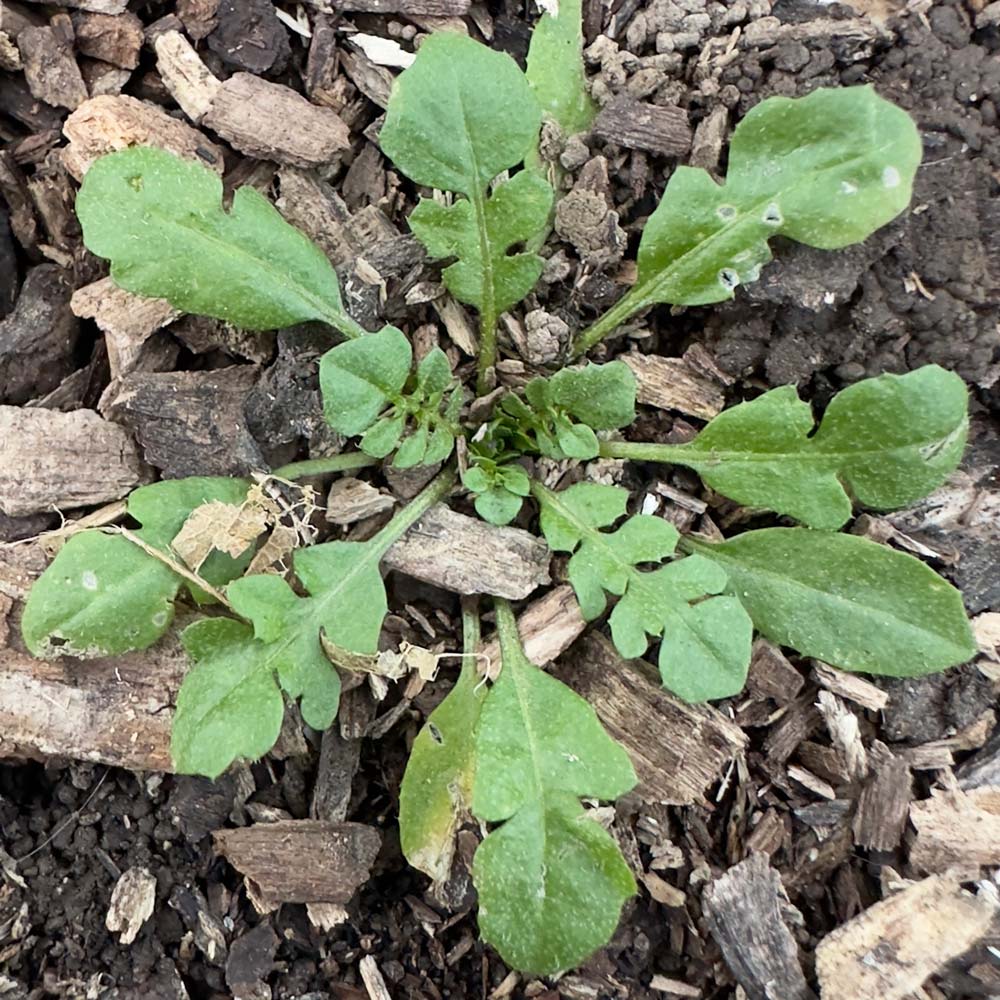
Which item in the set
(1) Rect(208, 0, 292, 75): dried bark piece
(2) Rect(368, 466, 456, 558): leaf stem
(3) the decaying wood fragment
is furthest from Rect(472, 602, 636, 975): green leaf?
(1) Rect(208, 0, 292, 75): dried bark piece

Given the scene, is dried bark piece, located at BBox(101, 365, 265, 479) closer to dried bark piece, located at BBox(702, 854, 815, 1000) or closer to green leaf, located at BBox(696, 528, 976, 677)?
green leaf, located at BBox(696, 528, 976, 677)

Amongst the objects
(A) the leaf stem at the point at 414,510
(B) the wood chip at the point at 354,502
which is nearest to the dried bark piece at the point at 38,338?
(B) the wood chip at the point at 354,502

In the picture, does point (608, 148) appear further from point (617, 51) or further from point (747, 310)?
point (747, 310)

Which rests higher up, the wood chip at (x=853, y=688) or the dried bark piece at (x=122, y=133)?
the dried bark piece at (x=122, y=133)

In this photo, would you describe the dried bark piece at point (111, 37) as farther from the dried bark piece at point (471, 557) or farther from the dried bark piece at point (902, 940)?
the dried bark piece at point (902, 940)

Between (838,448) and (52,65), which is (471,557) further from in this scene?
(52,65)

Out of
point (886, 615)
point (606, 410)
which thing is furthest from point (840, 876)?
point (606, 410)
